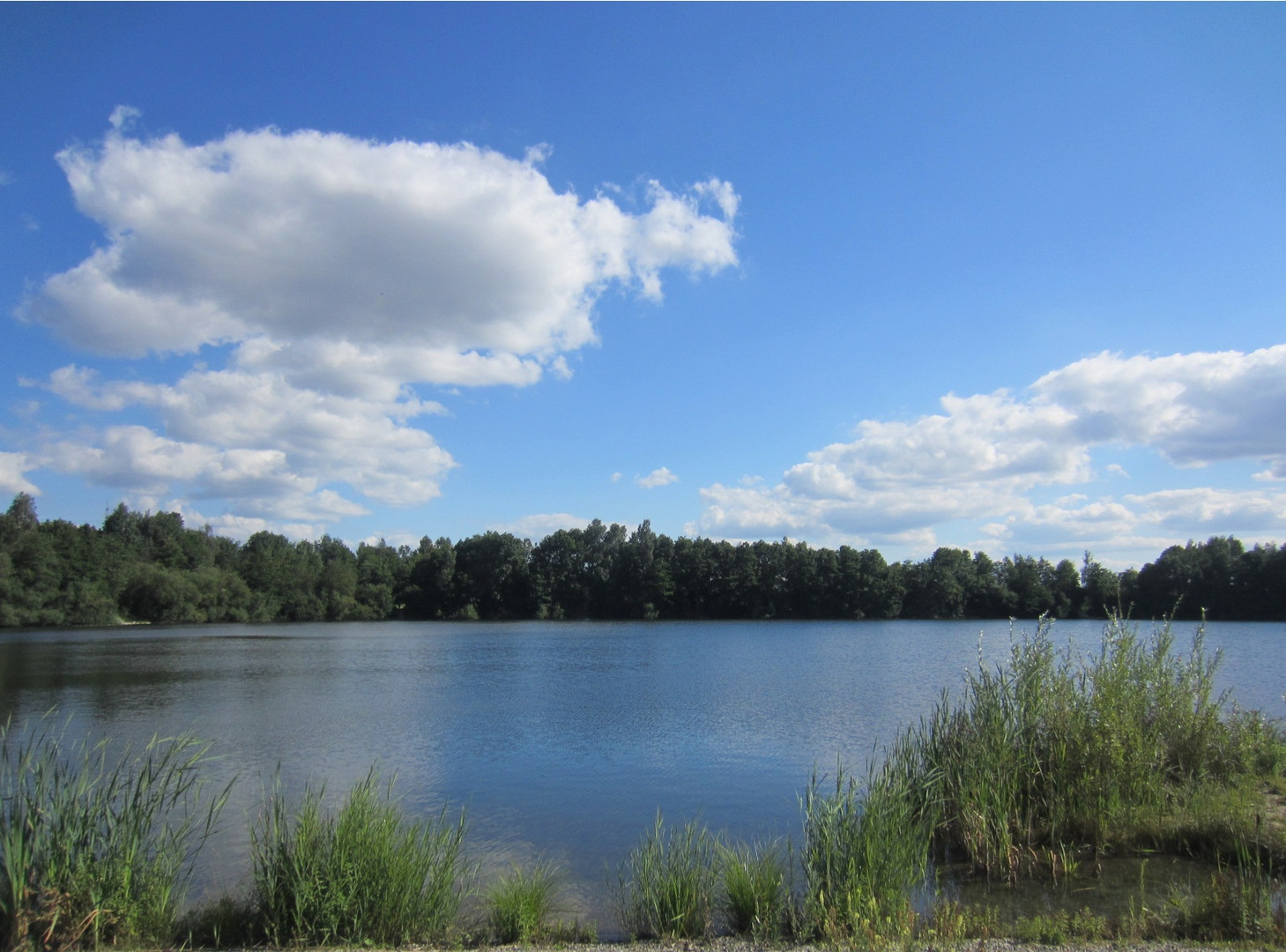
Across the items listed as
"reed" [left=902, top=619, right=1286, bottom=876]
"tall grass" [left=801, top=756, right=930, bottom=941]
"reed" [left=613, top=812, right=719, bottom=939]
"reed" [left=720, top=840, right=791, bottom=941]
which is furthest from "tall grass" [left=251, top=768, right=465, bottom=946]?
"reed" [left=902, top=619, right=1286, bottom=876]

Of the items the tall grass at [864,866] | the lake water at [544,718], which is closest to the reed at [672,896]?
the lake water at [544,718]

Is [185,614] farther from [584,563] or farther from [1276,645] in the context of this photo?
[1276,645]

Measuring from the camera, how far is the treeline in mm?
85188

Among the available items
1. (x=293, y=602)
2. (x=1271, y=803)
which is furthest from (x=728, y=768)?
(x=293, y=602)

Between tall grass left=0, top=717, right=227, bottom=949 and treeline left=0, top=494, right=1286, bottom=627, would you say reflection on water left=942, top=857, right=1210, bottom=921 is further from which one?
treeline left=0, top=494, right=1286, bottom=627

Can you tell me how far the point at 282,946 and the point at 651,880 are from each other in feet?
13.0

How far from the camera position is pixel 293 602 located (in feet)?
376

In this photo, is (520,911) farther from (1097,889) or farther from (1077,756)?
(1077,756)

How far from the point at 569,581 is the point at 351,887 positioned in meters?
108

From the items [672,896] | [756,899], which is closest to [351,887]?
[672,896]

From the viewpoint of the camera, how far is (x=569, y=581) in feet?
379

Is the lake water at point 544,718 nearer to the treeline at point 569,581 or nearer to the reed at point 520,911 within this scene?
the reed at point 520,911

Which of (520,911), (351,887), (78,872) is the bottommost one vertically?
(520,911)

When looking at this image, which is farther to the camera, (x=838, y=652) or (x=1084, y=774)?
(x=838, y=652)
